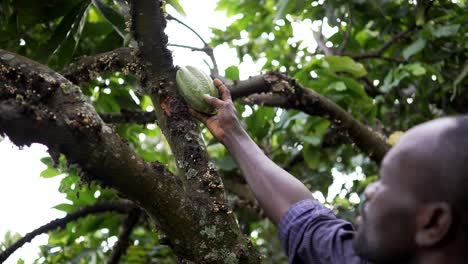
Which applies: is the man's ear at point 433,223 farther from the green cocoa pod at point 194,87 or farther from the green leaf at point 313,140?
the green leaf at point 313,140

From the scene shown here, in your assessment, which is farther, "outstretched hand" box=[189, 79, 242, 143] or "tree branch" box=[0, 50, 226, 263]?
"outstretched hand" box=[189, 79, 242, 143]

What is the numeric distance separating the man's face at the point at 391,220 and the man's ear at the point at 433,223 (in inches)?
0.6

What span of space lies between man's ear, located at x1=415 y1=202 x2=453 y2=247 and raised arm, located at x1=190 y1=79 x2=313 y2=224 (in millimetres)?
481

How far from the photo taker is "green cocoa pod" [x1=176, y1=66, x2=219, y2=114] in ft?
5.53

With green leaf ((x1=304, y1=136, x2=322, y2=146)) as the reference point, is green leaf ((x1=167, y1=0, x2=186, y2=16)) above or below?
above

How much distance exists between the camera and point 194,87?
1682 millimetres

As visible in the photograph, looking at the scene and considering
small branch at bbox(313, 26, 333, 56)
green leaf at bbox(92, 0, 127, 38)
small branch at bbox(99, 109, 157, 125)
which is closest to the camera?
green leaf at bbox(92, 0, 127, 38)

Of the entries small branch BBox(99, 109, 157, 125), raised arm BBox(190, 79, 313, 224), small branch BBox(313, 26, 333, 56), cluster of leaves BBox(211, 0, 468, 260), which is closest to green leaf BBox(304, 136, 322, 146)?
cluster of leaves BBox(211, 0, 468, 260)

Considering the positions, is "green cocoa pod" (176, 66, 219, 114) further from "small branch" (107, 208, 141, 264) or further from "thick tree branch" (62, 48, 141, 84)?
"small branch" (107, 208, 141, 264)

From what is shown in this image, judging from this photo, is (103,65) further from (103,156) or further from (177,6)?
(103,156)

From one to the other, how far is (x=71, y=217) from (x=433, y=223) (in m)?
1.73

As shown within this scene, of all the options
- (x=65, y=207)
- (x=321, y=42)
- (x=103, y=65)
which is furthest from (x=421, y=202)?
(x=321, y=42)

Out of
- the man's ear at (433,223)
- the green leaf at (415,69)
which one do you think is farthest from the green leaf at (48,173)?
the man's ear at (433,223)

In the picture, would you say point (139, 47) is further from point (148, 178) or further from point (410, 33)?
point (410, 33)
